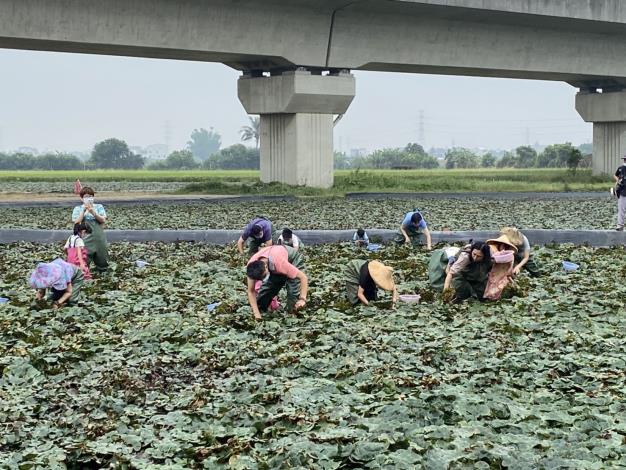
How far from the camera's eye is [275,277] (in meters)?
10.9

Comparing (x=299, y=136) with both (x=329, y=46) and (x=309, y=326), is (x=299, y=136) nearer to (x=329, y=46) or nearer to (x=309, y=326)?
(x=329, y=46)

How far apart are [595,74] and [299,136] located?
1610 centimetres

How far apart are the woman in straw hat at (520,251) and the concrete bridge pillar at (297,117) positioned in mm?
23236

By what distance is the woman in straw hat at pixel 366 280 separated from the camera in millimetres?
11477

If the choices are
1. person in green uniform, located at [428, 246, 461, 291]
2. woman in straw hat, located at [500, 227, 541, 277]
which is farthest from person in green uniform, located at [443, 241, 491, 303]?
woman in straw hat, located at [500, 227, 541, 277]

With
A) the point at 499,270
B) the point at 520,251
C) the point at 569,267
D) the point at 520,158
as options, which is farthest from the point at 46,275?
the point at 520,158

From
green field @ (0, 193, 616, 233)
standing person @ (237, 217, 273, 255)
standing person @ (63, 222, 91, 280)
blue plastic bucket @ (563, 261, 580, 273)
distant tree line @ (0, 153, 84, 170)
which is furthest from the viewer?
distant tree line @ (0, 153, 84, 170)

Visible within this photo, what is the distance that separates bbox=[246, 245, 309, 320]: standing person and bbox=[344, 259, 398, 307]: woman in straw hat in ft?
2.29

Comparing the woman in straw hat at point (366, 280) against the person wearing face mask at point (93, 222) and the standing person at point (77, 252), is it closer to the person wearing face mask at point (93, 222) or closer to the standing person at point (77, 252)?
the standing person at point (77, 252)

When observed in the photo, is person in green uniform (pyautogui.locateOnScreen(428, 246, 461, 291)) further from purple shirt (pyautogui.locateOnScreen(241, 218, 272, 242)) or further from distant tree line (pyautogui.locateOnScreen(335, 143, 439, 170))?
distant tree line (pyautogui.locateOnScreen(335, 143, 439, 170))

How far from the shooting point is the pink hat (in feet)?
38.1

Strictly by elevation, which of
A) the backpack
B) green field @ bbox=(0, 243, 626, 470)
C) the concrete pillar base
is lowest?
green field @ bbox=(0, 243, 626, 470)

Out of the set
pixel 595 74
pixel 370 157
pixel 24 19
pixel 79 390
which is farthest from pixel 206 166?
pixel 79 390

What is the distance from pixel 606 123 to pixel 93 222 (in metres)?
40.1
